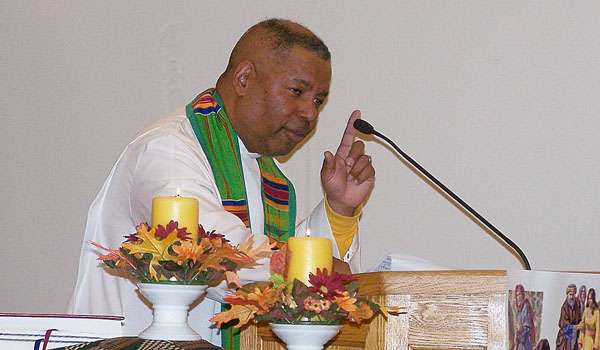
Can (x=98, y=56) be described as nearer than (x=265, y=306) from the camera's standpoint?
No

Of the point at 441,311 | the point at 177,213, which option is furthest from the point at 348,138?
the point at 177,213

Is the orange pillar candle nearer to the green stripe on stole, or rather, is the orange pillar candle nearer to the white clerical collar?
the green stripe on stole

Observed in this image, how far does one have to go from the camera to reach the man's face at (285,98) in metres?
2.85

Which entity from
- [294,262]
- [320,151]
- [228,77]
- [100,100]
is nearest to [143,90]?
[100,100]

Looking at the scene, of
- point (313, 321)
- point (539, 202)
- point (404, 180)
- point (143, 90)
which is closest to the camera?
point (313, 321)

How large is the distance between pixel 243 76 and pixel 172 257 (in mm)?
1693

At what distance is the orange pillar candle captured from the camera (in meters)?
1.29

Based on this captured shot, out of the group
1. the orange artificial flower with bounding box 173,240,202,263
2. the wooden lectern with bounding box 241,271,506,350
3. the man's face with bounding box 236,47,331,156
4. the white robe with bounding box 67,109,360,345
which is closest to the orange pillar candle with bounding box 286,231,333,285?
the orange artificial flower with bounding box 173,240,202,263

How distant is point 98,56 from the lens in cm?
425

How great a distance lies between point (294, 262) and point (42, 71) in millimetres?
3390

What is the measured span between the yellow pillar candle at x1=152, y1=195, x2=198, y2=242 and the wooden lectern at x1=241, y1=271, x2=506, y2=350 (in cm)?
36

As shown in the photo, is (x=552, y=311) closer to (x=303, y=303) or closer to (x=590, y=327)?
(x=590, y=327)

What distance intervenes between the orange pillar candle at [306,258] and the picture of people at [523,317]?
1.16ft

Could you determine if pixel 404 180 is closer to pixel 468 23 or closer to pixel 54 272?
pixel 468 23
